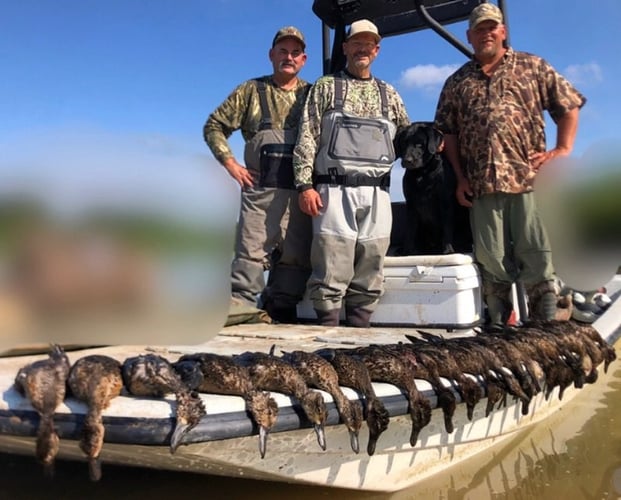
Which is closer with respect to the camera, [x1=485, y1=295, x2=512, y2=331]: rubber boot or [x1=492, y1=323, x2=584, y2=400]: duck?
[x1=492, y1=323, x2=584, y2=400]: duck

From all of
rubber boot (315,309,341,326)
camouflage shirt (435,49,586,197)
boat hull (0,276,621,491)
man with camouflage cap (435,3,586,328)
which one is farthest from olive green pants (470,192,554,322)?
rubber boot (315,309,341,326)

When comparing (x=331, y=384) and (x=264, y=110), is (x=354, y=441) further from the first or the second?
(x=264, y=110)

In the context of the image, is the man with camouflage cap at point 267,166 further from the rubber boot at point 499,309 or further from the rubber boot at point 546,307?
the rubber boot at point 546,307

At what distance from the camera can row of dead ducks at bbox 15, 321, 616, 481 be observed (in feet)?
6.59

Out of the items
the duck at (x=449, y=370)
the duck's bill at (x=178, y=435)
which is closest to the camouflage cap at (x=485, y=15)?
the duck at (x=449, y=370)

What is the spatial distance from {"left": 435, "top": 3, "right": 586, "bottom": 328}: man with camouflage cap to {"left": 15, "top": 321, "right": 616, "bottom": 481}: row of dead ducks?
29.6 inches

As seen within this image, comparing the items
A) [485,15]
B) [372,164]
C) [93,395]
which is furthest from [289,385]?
[485,15]

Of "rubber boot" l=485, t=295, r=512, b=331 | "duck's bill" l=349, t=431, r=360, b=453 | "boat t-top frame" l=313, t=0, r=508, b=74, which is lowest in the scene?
"duck's bill" l=349, t=431, r=360, b=453

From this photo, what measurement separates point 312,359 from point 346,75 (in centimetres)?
278

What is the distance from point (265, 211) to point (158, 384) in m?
2.75

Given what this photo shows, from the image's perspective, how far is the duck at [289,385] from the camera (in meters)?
2.39

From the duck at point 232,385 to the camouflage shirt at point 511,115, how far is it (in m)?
2.78

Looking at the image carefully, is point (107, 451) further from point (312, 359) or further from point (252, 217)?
point (252, 217)

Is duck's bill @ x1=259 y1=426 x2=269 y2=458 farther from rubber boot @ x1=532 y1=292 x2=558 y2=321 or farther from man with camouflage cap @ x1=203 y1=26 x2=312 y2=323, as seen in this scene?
rubber boot @ x1=532 y1=292 x2=558 y2=321
